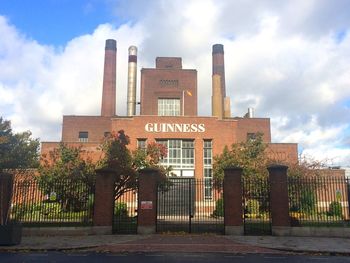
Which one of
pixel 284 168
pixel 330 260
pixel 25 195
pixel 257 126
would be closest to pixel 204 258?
pixel 330 260

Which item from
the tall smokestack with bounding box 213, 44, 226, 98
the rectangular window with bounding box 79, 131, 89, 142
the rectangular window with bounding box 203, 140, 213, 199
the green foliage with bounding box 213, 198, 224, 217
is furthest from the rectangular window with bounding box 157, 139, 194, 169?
the tall smokestack with bounding box 213, 44, 226, 98

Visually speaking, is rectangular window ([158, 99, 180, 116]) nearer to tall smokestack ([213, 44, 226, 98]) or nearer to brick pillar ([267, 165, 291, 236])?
tall smokestack ([213, 44, 226, 98])

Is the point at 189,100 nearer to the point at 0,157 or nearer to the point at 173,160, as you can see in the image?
the point at 173,160

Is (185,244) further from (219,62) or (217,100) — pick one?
(219,62)

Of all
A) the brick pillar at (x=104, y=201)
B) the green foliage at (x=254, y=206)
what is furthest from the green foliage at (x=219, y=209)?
the brick pillar at (x=104, y=201)

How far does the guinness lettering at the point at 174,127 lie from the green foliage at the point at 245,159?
3.97 m

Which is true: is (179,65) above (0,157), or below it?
above

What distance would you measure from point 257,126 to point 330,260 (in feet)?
147

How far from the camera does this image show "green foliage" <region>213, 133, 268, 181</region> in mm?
32469

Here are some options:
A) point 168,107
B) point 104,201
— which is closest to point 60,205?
point 104,201

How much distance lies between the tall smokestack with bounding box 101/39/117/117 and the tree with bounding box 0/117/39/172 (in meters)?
15.2

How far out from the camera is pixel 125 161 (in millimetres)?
25219

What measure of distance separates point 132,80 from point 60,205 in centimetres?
3538

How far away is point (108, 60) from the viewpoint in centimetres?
5294
